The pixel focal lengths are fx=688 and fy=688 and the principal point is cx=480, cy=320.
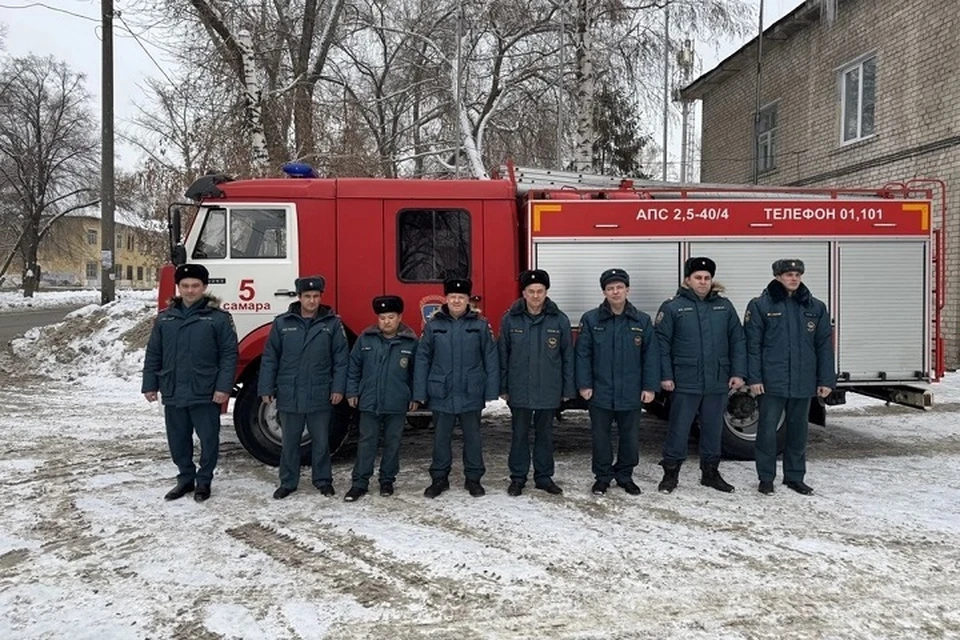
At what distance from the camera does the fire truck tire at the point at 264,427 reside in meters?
6.07

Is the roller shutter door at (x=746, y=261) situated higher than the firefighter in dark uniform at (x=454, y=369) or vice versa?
the roller shutter door at (x=746, y=261)

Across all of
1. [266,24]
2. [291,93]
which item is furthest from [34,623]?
[266,24]

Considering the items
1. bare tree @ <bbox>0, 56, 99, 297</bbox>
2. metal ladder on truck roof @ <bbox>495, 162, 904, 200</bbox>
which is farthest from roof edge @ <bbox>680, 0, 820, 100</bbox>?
bare tree @ <bbox>0, 56, 99, 297</bbox>

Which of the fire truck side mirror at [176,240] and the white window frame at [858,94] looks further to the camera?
the white window frame at [858,94]

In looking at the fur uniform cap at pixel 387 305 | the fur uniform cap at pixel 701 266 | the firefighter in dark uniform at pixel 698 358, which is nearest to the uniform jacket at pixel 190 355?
the fur uniform cap at pixel 387 305

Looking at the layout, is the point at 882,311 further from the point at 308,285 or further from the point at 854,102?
the point at 854,102

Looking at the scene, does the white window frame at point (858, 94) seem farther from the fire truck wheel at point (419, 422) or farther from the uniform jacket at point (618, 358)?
the fire truck wheel at point (419, 422)

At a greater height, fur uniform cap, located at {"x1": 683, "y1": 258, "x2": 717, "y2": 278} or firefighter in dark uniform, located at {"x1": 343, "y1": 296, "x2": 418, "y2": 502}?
fur uniform cap, located at {"x1": 683, "y1": 258, "x2": 717, "y2": 278}

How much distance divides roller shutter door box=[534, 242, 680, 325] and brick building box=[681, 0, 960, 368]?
7952 mm

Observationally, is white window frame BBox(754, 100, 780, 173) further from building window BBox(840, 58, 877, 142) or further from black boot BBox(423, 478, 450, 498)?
black boot BBox(423, 478, 450, 498)

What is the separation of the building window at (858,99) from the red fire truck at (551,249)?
854cm

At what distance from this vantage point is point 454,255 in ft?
20.6

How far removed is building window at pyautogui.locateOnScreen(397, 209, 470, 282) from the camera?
624 centimetres

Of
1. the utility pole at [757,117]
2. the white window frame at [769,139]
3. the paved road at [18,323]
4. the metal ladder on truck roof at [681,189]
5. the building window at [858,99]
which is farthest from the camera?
the paved road at [18,323]
